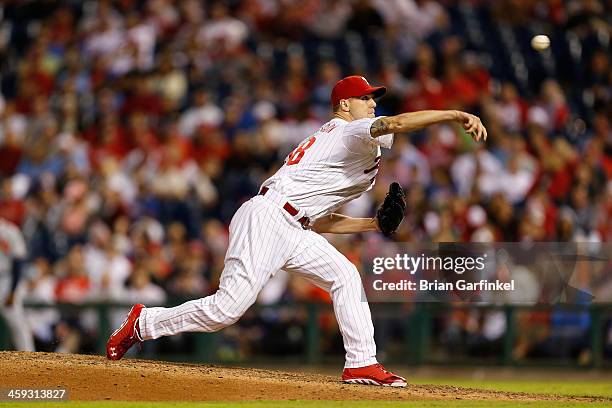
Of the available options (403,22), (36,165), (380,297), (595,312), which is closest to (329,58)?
(403,22)

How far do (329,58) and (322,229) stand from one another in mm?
7396

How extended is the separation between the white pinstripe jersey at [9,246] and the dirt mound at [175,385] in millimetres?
4408

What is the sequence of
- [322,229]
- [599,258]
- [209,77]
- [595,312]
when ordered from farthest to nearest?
[209,77]
[595,312]
[599,258]
[322,229]

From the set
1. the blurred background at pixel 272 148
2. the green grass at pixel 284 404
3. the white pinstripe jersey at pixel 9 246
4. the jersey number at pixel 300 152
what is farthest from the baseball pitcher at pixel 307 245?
the white pinstripe jersey at pixel 9 246

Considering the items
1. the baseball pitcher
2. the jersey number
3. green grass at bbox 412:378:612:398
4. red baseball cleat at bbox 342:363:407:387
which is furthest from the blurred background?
the jersey number

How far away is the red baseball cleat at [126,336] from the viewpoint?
766 centimetres

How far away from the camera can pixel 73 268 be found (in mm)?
12555

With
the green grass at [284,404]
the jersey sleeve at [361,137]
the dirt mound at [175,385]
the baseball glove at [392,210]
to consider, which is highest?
the jersey sleeve at [361,137]

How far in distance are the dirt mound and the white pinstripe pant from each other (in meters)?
0.30

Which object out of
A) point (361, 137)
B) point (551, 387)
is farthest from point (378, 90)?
point (551, 387)

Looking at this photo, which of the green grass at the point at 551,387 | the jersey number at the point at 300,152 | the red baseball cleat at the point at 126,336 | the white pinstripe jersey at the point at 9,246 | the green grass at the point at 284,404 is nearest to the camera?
the green grass at the point at 284,404

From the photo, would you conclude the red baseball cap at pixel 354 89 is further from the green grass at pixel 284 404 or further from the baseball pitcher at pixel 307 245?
the green grass at pixel 284 404

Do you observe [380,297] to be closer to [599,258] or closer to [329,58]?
[599,258]

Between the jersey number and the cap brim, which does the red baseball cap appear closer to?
the cap brim
